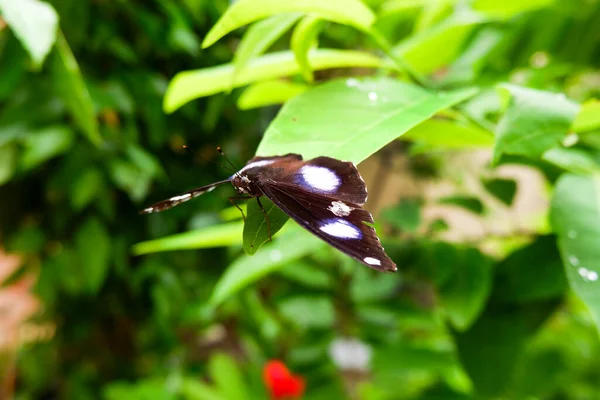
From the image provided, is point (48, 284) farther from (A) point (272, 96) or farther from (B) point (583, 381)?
(B) point (583, 381)

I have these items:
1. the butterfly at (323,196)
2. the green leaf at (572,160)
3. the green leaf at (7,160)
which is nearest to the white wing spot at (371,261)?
the butterfly at (323,196)

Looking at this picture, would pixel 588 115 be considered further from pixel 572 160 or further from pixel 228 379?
pixel 228 379

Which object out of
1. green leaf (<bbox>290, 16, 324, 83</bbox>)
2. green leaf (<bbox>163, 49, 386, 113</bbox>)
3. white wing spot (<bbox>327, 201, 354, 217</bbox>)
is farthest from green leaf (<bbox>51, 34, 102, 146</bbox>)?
white wing spot (<bbox>327, 201, 354, 217</bbox>)

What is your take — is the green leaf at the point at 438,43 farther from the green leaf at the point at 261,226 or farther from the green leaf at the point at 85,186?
the green leaf at the point at 85,186

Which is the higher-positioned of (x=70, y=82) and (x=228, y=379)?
(x=70, y=82)

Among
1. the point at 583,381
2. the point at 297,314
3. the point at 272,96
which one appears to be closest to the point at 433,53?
the point at 272,96

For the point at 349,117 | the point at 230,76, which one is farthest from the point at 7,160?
the point at 349,117
